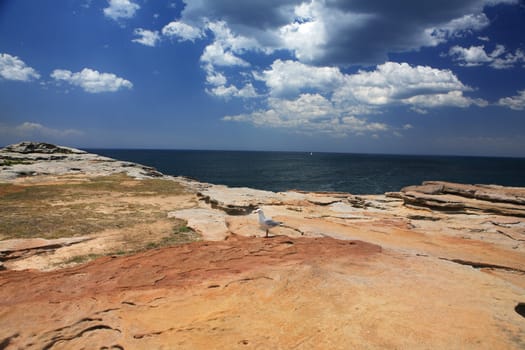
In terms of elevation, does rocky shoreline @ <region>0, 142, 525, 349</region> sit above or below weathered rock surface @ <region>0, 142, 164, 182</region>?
below

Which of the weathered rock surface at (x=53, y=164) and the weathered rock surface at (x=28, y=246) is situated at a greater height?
the weathered rock surface at (x=53, y=164)

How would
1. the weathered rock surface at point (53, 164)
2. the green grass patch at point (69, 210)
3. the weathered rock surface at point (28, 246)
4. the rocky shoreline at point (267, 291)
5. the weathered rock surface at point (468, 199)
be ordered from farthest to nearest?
the weathered rock surface at point (53, 164) < the weathered rock surface at point (468, 199) < the green grass patch at point (69, 210) < the weathered rock surface at point (28, 246) < the rocky shoreline at point (267, 291)

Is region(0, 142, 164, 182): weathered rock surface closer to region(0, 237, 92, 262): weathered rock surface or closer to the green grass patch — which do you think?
the green grass patch

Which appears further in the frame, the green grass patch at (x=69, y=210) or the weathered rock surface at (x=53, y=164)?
the weathered rock surface at (x=53, y=164)

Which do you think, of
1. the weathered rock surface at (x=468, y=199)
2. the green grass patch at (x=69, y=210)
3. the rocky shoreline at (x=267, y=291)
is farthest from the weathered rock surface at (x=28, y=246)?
the weathered rock surface at (x=468, y=199)

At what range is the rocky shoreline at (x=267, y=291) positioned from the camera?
5160 millimetres

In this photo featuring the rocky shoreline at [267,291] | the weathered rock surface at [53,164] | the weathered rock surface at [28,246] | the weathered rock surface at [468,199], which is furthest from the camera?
the weathered rock surface at [53,164]

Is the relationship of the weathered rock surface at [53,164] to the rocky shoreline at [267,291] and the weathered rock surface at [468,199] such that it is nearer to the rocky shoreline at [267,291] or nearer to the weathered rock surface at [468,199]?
the rocky shoreline at [267,291]

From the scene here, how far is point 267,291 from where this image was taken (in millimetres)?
6727

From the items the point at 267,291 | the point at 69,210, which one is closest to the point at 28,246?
the point at 69,210

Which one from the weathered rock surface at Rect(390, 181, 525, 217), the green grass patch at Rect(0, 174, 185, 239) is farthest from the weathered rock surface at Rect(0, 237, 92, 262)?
the weathered rock surface at Rect(390, 181, 525, 217)

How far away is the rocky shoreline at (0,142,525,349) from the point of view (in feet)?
16.9

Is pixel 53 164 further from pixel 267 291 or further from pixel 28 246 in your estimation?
pixel 267 291

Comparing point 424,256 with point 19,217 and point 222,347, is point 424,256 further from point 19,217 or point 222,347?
point 19,217
